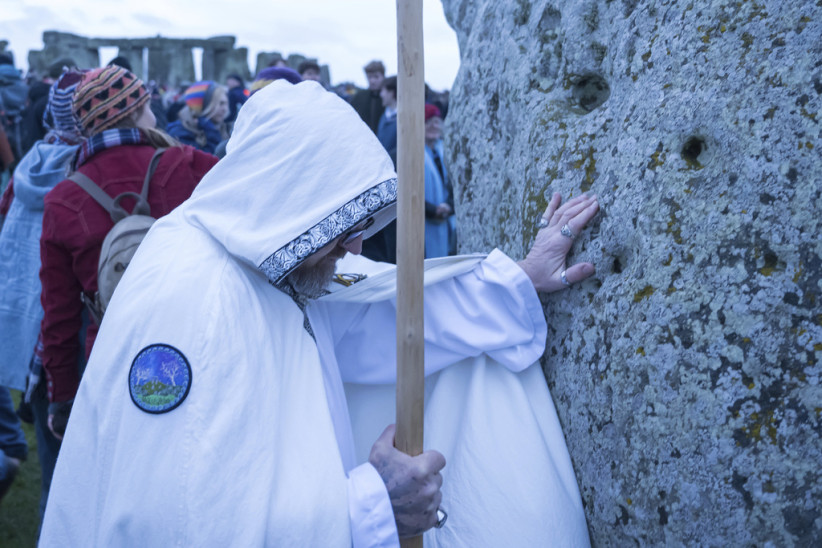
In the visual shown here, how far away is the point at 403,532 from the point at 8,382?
2.60 metres

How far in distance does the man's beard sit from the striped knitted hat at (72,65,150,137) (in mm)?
1592

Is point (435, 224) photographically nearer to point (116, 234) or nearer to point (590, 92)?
point (116, 234)

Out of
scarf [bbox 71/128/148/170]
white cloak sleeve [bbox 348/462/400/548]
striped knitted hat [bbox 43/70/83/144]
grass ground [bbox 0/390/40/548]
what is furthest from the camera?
grass ground [bbox 0/390/40/548]

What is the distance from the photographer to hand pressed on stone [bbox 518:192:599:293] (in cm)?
194

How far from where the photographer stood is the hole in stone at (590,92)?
2148mm

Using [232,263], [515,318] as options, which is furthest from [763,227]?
[232,263]

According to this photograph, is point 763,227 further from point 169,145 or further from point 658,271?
point 169,145

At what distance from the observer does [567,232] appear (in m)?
1.96

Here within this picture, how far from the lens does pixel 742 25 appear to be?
1652mm

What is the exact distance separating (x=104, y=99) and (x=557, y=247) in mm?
2026

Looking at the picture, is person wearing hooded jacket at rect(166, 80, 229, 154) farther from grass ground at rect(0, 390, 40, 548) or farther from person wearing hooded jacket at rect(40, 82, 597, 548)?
person wearing hooded jacket at rect(40, 82, 597, 548)

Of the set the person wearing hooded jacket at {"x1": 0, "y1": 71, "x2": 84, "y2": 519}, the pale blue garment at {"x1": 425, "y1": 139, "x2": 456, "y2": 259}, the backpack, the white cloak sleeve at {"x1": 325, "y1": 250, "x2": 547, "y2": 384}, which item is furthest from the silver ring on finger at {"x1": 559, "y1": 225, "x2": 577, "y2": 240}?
the pale blue garment at {"x1": 425, "y1": 139, "x2": 456, "y2": 259}

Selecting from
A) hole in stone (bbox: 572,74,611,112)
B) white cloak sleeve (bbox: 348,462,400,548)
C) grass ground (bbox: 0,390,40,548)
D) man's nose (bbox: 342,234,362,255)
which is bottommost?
grass ground (bbox: 0,390,40,548)

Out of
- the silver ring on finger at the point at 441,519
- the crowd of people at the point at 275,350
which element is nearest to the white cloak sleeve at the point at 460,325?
the crowd of people at the point at 275,350
